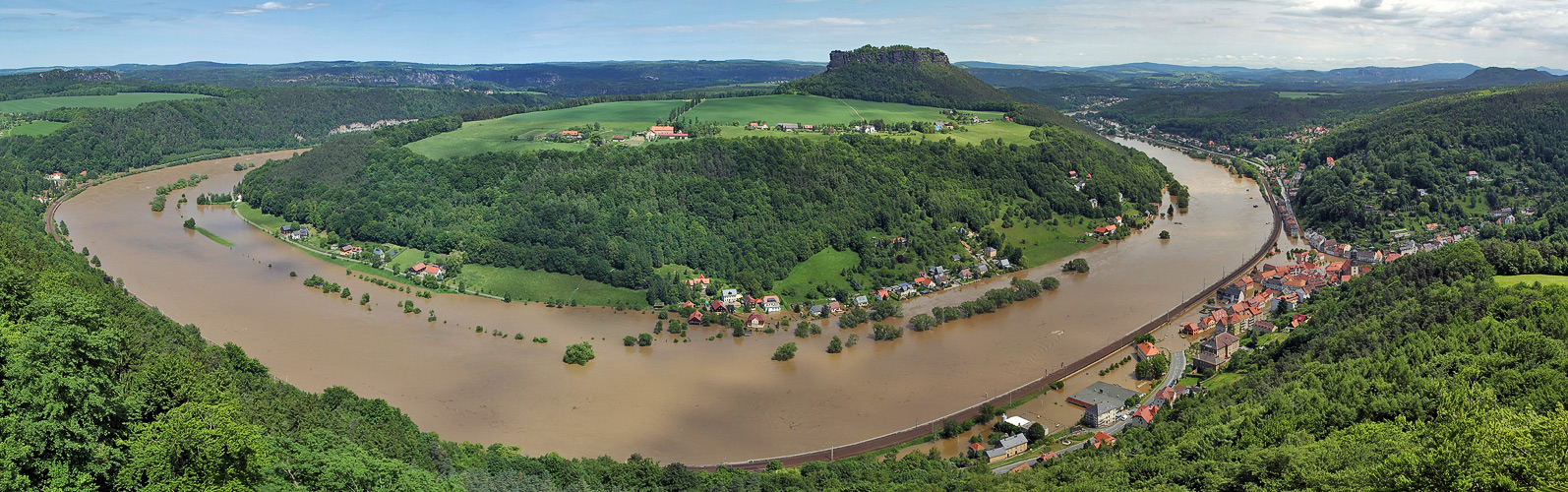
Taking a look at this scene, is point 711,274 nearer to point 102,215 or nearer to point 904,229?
point 904,229

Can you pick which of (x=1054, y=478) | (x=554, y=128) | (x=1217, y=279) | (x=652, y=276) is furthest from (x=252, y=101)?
(x=1054, y=478)

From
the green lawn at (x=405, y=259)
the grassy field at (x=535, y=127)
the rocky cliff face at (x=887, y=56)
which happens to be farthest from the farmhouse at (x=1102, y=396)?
the rocky cliff face at (x=887, y=56)

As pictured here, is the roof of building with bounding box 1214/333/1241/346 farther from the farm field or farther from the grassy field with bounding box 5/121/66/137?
the grassy field with bounding box 5/121/66/137

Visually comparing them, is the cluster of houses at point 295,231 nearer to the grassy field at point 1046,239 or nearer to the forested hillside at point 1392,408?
the grassy field at point 1046,239

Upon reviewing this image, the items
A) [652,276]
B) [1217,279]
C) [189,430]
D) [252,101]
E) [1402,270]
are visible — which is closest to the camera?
[189,430]

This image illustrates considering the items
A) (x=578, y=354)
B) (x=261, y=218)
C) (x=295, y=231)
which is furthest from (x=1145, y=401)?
(x=261, y=218)
